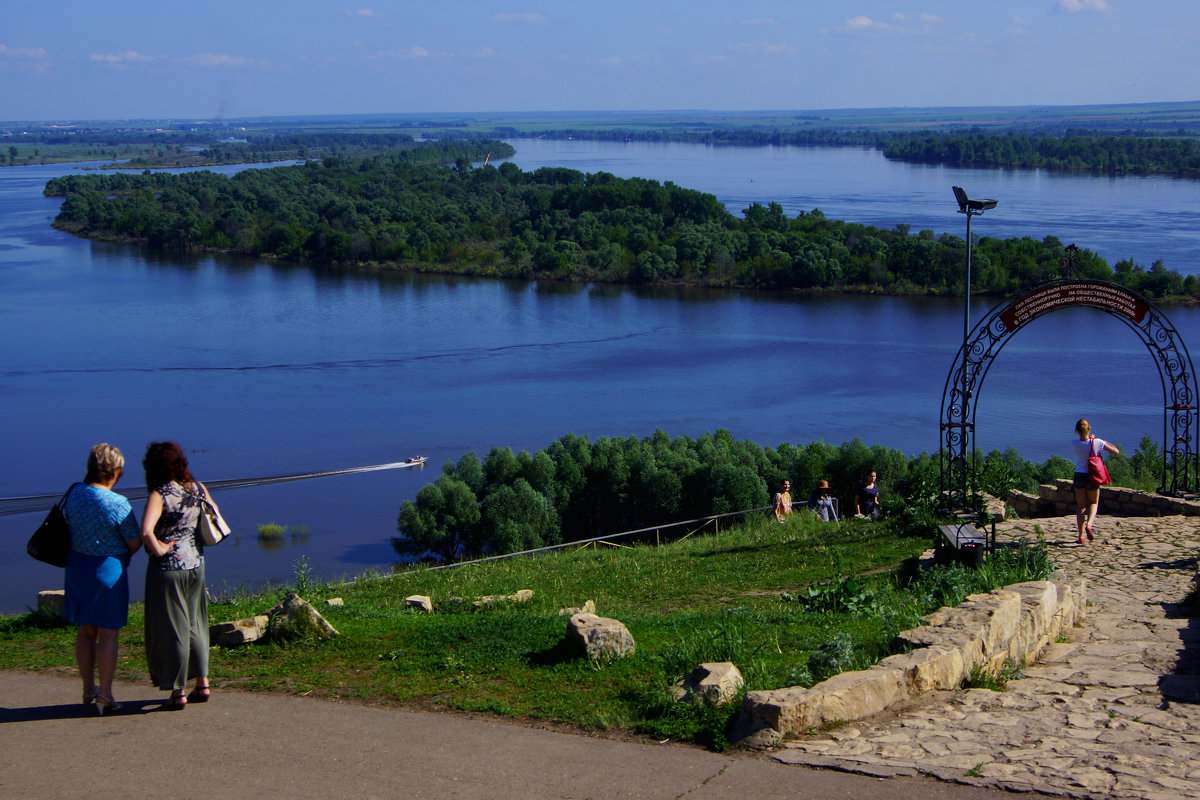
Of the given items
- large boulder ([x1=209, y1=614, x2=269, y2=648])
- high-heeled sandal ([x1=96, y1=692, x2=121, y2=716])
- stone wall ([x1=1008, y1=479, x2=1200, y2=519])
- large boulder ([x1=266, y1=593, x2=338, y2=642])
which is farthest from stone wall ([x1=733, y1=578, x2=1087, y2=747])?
stone wall ([x1=1008, y1=479, x2=1200, y2=519])

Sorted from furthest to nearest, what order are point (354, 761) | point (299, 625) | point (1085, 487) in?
point (1085, 487), point (299, 625), point (354, 761)

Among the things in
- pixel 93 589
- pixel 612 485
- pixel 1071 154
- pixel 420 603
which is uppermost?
pixel 1071 154

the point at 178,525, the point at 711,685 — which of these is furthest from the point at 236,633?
the point at 711,685

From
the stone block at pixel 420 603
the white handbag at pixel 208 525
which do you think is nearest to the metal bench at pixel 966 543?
the stone block at pixel 420 603

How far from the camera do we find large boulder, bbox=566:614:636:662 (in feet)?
15.3

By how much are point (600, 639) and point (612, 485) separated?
16674 mm

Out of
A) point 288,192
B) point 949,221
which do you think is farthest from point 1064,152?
point 288,192

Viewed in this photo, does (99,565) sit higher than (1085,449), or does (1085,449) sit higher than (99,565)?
(99,565)

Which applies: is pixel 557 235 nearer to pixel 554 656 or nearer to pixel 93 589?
pixel 554 656

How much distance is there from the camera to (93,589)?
4.11 meters

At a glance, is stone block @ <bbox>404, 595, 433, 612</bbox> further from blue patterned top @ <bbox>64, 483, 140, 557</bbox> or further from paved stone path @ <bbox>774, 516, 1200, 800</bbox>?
paved stone path @ <bbox>774, 516, 1200, 800</bbox>

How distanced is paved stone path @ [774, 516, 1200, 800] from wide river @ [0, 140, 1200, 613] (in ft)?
33.2

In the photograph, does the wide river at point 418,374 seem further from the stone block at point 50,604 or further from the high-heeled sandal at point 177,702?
the high-heeled sandal at point 177,702

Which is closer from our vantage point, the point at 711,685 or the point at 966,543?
the point at 711,685
